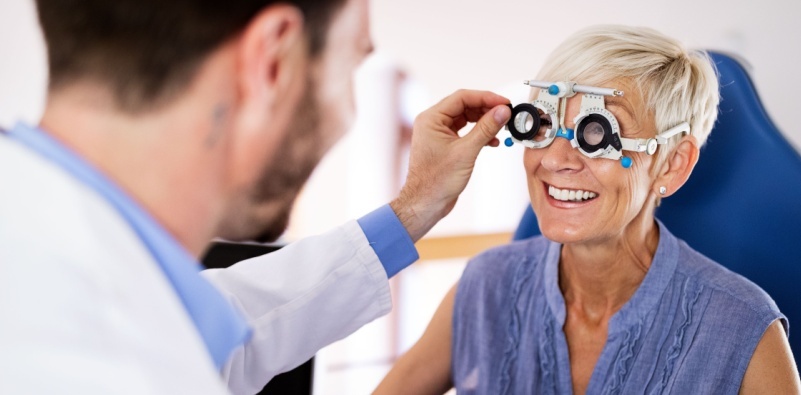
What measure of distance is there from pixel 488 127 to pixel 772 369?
0.66 metres

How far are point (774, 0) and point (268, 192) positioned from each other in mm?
1707

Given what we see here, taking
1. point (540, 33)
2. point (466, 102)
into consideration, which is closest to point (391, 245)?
point (466, 102)

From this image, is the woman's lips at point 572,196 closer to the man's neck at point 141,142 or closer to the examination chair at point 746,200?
the examination chair at point 746,200

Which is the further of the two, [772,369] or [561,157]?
[561,157]

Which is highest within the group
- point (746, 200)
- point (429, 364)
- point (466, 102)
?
point (466, 102)

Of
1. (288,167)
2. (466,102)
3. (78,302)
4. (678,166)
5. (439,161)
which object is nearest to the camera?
(78,302)

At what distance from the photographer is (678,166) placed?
1691mm

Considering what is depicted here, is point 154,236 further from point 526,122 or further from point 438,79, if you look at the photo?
point 438,79

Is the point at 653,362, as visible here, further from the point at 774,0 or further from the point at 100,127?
the point at 100,127

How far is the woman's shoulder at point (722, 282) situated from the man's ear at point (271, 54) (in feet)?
3.70

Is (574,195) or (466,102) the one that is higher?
(466,102)

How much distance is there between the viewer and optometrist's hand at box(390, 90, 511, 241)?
1389 mm

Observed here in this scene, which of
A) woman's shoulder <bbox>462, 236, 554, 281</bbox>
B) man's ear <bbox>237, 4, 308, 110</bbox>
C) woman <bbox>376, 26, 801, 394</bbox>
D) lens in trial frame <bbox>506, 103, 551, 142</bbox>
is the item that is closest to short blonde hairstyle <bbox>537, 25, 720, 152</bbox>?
woman <bbox>376, 26, 801, 394</bbox>

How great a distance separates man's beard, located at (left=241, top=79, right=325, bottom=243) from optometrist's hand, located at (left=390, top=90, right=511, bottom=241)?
59 cm
